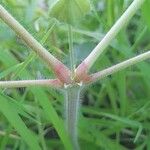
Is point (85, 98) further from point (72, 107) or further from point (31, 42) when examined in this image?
point (31, 42)

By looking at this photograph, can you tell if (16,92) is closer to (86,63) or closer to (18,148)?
(18,148)

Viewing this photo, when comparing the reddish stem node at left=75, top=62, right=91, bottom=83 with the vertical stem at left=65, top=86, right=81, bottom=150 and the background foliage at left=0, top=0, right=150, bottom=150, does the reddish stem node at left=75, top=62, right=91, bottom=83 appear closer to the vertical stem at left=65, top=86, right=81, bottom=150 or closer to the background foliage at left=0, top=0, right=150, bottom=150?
the vertical stem at left=65, top=86, right=81, bottom=150

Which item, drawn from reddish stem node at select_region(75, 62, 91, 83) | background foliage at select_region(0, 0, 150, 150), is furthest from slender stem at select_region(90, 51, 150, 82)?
background foliage at select_region(0, 0, 150, 150)

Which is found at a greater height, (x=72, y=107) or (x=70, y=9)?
(x=70, y=9)

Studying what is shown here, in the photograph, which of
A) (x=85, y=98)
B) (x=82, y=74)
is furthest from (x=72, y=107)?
(x=85, y=98)

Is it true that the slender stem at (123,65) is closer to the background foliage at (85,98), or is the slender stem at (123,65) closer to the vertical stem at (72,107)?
the vertical stem at (72,107)

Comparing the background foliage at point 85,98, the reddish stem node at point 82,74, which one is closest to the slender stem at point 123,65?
the reddish stem node at point 82,74

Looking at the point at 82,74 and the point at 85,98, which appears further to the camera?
the point at 85,98
